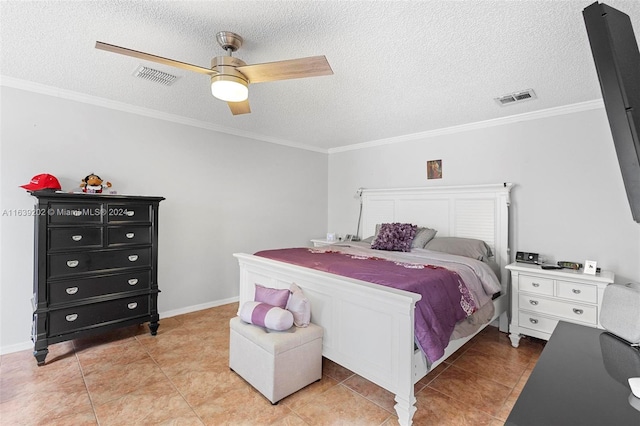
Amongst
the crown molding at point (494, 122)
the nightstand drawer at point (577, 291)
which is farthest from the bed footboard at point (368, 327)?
the crown molding at point (494, 122)

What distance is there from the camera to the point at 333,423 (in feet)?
6.18

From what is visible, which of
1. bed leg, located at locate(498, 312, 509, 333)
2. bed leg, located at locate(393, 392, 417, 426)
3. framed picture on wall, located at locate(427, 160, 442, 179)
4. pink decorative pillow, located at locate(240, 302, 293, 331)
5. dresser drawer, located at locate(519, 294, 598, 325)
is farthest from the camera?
framed picture on wall, located at locate(427, 160, 442, 179)

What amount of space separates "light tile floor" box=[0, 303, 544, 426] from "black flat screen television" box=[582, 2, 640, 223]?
6.11ft

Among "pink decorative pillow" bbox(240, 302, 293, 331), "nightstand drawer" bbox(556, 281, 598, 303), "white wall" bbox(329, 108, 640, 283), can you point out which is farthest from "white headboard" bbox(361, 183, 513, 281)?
"pink decorative pillow" bbox(240, 302, 293, 331)

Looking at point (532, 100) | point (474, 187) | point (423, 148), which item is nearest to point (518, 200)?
point (474, 187)

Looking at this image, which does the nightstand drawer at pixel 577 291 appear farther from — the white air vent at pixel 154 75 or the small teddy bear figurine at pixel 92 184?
the small teddy bear figurine at pixel 92 184

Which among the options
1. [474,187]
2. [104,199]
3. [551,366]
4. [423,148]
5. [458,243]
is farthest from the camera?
[423,148]

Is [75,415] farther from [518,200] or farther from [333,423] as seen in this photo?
[518,200]

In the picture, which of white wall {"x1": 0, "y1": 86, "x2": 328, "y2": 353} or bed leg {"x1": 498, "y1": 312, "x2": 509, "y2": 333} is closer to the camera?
white wall {"x1": 0, "y1": 86, "x2": 328, "y2": 353}

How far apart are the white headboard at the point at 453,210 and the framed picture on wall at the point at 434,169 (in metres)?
0.19

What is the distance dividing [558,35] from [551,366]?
2.05 m

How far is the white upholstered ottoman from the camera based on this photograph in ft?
6.67

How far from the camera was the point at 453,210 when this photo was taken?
12.6 feet

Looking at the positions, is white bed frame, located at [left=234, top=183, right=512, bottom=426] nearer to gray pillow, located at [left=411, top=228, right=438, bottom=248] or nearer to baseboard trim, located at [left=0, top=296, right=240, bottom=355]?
gray pillow, located at [left=411, top=228, right=438, bottom=248]
